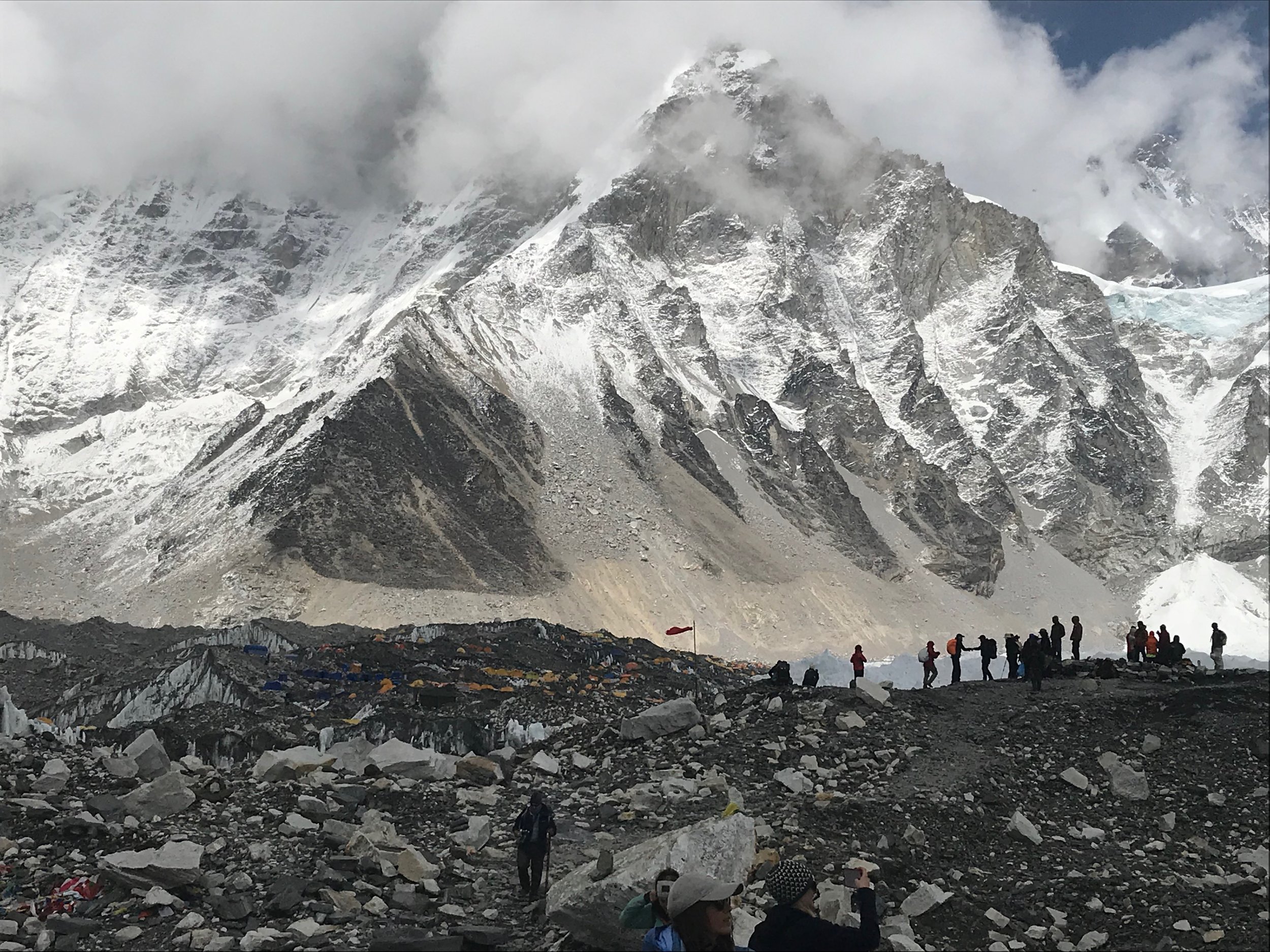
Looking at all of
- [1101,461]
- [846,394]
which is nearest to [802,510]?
[846,394]

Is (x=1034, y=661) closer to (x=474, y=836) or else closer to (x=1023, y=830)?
(x=1023, y=830)

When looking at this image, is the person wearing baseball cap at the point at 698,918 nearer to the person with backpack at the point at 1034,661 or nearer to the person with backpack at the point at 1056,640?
the person with backpack at the point at 1034,661

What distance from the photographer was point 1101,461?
180750mm

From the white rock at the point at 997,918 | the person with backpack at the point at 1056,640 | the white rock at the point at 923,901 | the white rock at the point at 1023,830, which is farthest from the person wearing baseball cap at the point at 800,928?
the person with backpack at the point at 1056,640

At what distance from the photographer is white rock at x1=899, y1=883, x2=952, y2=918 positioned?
12.5m

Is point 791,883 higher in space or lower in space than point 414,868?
higher

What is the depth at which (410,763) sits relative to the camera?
1661 cm

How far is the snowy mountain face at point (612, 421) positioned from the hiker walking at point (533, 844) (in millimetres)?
69078

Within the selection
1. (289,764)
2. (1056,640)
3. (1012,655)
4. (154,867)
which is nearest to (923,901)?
(154,867)

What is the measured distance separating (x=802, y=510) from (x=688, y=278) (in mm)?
54274

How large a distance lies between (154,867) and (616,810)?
6.30m

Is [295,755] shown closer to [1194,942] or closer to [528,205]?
[1194,942]

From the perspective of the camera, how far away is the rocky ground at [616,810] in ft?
37.2

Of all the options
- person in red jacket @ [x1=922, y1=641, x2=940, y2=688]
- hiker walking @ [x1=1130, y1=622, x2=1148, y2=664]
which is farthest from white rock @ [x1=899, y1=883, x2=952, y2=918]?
hiker walking @ [x1=1130, y1=622, x2=1148, y2=664]
